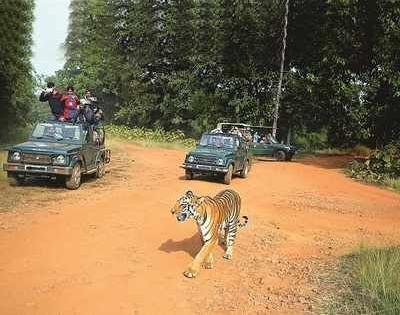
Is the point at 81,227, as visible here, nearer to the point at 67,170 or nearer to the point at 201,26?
the point at 67,170

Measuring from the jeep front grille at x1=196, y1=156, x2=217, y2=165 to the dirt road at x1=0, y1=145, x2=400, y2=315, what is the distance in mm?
823

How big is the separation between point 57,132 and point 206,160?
15.4ft

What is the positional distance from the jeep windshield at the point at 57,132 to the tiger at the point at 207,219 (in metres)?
7.67

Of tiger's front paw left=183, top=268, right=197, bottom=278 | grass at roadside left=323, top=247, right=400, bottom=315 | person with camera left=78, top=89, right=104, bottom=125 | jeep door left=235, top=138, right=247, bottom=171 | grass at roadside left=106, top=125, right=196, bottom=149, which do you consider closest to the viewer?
grass at roadside left=323, top=247, right=400, bottom=315

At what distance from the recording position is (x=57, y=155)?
14.6 m

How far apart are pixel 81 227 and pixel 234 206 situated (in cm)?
308

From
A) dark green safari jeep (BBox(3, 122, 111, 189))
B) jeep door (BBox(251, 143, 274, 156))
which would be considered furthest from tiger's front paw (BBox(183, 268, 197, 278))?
jeep door (BBox(251, 143, 274, 156))

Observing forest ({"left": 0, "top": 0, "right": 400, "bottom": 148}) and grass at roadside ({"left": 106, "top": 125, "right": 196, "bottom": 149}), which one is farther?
grass at roadside ({"left": 106, "top": 125, "right": 196, "bottom": 149})

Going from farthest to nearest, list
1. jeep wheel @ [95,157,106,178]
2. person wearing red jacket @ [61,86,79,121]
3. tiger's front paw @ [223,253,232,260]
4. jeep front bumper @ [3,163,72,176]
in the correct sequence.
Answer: person wearing red jacket @ [61,86,79,121] < jeep wheel @ [95,157,106,178] < jeep front bumper @ [3,163,72,176] < tiger's front paw @ [223,253,232,260]

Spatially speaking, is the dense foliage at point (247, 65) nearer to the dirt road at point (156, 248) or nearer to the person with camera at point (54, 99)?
the dirt road at point (156, 248)

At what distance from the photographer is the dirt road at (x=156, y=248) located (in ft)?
24.3

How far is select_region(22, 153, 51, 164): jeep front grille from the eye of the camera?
47.8ft

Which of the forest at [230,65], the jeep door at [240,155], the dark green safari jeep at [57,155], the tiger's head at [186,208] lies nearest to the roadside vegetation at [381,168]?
the forest at [230,65]

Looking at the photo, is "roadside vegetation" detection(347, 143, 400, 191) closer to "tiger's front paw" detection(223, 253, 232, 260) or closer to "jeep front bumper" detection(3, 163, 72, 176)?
"jeep front bumper" detection(3, 163, 72, 176)
